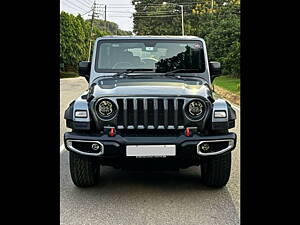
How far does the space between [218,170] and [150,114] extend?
1098mm

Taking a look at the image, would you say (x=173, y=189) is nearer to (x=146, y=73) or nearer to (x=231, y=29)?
(x=146, y=73)

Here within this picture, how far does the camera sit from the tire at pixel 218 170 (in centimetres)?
541

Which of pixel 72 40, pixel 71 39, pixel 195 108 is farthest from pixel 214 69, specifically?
pixel 72 40

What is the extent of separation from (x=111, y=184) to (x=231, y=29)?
1180 inches

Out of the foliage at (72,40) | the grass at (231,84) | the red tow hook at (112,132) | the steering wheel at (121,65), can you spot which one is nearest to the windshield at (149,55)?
the steering wheel at (121,65)

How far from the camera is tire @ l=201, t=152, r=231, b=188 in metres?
5.41

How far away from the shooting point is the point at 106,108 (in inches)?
202

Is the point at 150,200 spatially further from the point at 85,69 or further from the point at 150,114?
the point at 85,69

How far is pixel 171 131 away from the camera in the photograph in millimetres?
5109

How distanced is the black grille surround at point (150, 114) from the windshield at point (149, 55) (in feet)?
4.43

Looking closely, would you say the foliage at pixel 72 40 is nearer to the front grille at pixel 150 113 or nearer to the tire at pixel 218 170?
the tire at pixel 218 170
